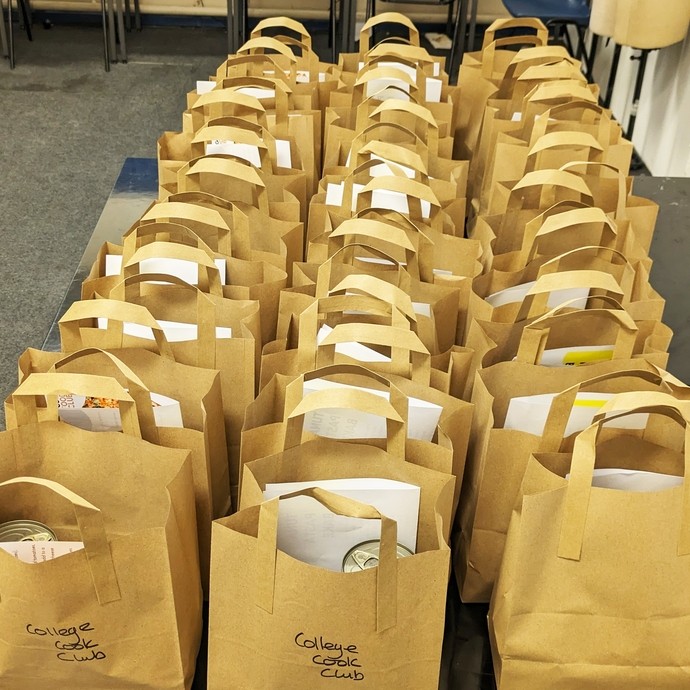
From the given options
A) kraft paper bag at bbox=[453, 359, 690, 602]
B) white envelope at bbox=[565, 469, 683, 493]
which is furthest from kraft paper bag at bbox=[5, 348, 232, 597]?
white envelope at bbox=[565, 469, 683, 493]

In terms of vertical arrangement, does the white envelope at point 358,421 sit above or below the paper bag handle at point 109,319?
below

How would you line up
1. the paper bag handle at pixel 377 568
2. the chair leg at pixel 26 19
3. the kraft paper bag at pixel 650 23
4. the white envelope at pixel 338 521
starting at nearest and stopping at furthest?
the paper bag handle at pixel 377 568 → the white envelope at pixel 338 521 → the kraft paper bag at pixel 650 23 → the chair leg at pixel 26 19

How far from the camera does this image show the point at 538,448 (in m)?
1.10

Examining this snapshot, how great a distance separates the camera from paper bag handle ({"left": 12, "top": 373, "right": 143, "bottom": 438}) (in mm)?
1014

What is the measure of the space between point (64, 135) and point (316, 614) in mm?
3688

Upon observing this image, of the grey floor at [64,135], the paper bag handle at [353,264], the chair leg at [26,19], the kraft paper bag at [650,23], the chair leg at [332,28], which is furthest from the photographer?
the chair leg at [26,19]

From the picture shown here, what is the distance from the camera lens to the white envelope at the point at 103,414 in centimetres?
114

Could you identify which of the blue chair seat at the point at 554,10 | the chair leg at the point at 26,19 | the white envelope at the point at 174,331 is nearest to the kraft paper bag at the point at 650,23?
the blue chair seat at the point at 554,10

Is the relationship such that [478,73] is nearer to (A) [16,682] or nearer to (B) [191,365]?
(B) [191,365]

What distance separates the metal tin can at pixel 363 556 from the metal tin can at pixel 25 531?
38 centimetres

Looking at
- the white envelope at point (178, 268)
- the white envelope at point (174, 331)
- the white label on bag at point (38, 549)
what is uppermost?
the white envelope at point (178, 268)

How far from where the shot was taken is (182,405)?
1.19 metres

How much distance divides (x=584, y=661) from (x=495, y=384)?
39cm

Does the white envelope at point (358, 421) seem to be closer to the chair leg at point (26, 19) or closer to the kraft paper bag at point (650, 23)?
the kraft paper bag at point (650, 23)
